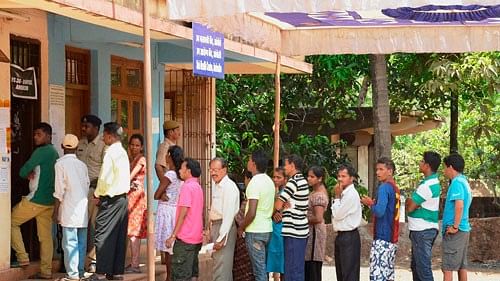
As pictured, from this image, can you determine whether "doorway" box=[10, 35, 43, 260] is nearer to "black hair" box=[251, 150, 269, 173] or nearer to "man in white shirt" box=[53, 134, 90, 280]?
"man in white shirt" box=[53, 134, 90, 280]

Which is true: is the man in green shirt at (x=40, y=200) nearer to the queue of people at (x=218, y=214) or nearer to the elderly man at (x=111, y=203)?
the queue of people at (x=218, y=214)

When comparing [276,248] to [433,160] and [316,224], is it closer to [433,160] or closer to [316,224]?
[316,224]

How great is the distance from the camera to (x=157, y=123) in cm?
1374

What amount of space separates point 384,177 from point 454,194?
81 centimetres

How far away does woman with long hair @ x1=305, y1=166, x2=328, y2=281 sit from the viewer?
10547 millimetres

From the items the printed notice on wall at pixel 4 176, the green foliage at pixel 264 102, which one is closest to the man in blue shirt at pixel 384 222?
the printed notice on wall at pixel 4 176

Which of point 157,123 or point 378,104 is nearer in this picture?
point 157,123

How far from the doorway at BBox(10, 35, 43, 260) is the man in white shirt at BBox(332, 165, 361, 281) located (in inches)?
126

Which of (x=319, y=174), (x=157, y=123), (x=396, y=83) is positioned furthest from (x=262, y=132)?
(x=319, y=174)

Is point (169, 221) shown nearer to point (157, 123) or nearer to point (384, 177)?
point (384, 177)

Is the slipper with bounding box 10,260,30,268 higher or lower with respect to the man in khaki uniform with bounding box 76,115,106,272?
lower

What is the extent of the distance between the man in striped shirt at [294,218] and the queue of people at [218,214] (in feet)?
0.03

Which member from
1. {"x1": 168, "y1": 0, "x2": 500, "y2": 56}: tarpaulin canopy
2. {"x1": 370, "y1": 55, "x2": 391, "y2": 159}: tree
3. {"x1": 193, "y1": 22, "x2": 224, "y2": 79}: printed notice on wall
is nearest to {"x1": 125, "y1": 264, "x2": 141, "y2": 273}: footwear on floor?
{"x1": 168, "y1": 0, "x2": 500, "y2": 56}: tarpaulin canopy

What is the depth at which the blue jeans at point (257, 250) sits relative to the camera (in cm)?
1013
